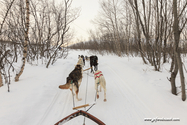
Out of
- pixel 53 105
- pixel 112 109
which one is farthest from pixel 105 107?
pixel 53 105

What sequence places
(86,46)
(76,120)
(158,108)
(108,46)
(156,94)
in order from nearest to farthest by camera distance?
(76,120) → (158,108) → (156,94) → (108,46) → (86,46)

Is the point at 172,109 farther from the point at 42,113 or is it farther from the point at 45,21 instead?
the point at 45,21

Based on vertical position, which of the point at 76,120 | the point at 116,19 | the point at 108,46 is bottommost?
A: the point at 76,120

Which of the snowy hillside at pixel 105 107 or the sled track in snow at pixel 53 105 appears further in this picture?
the sled track in snow at pixel 53 105

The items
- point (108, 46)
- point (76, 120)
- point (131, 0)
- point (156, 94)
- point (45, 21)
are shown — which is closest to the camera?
point (76, 120)

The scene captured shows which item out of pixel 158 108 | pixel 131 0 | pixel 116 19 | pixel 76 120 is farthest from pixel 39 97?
pixel 116 19

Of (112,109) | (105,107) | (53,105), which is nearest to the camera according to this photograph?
(112,109)

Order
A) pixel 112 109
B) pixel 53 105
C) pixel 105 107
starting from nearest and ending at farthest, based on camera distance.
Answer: pixel 112 109 < pixel 105 107 < pixel 53 105

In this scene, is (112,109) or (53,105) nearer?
(112,109)

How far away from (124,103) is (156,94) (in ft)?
4.34

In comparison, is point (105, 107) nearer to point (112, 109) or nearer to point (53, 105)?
point (112, 109)

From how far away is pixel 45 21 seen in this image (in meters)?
11.0

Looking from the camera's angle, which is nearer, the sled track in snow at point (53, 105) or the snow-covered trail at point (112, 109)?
the snow-covered trail at point (112, 109)

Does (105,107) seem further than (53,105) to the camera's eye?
No
